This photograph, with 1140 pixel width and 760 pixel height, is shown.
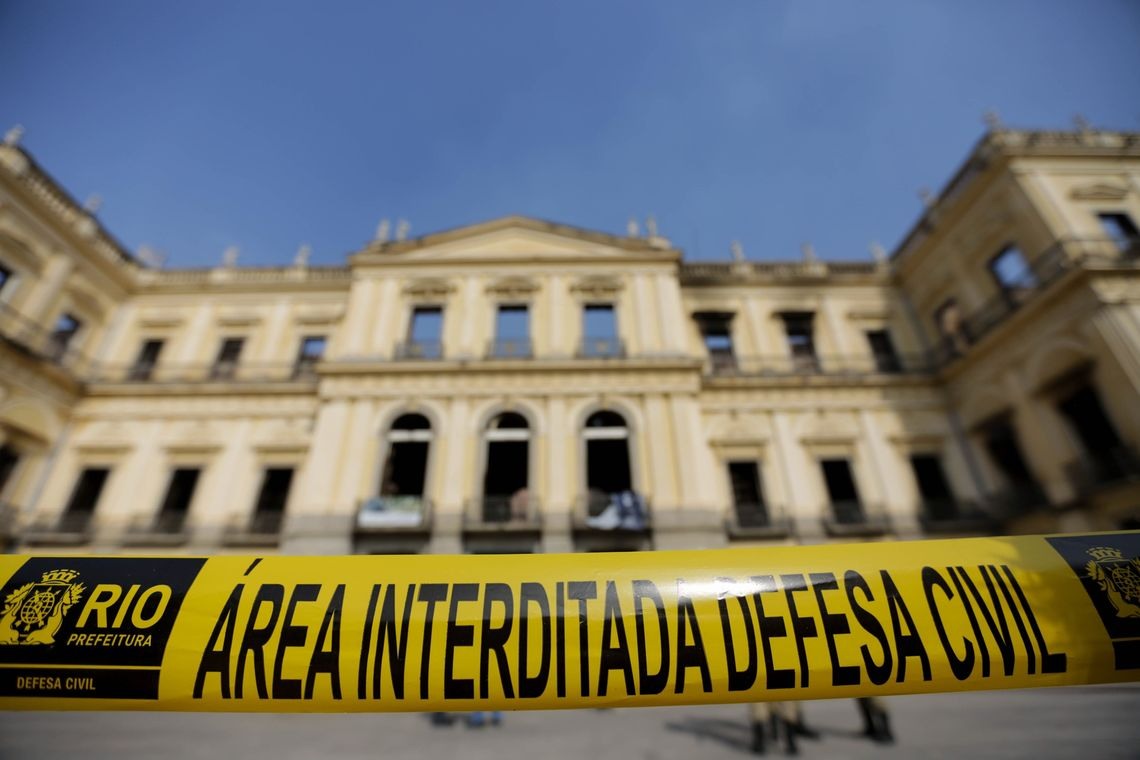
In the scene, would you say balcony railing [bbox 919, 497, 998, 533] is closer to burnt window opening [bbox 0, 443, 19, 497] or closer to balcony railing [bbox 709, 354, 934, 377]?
balcony railing [bbox 709, 354, 934, 377]

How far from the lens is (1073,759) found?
564 cm

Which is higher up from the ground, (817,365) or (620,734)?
(817,365)

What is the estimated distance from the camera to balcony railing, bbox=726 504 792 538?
13492mm

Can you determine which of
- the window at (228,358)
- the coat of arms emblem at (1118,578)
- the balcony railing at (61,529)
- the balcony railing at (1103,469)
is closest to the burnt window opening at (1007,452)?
the balcony railing at (1103,469)

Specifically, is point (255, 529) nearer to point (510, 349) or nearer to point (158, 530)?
point (158, 530)

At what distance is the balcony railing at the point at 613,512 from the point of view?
12.2 metres

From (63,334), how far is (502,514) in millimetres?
15741

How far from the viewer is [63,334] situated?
1584 centimetres

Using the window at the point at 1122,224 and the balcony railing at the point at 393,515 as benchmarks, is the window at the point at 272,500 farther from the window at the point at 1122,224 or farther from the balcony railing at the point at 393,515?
the window at the point at 1122,224

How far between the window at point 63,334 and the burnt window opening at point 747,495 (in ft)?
69.1

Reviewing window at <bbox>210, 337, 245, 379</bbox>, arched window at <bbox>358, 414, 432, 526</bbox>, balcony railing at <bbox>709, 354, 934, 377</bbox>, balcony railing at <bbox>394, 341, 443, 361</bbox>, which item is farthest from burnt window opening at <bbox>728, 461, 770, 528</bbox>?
window at <bbox>210, 337, 245, 379</bbox>

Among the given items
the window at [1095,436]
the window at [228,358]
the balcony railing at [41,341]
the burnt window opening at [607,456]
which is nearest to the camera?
the window at [1095,436]

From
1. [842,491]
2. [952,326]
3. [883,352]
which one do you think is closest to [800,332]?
[883,352]

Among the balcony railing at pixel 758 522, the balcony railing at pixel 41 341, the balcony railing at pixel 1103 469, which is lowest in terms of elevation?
the balcony railing at pixel 758 522
